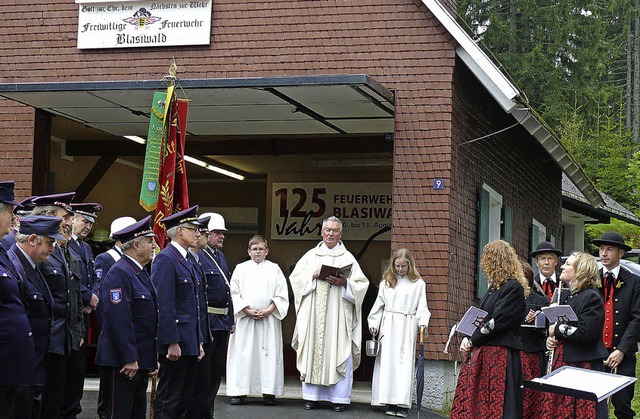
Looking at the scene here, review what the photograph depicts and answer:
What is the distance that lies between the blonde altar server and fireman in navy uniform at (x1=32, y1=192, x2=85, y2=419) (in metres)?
3.64

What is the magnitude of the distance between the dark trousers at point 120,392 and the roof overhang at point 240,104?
4276 millimetres

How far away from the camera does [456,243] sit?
547 inches

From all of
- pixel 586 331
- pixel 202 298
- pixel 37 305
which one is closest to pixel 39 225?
pixel 37 305

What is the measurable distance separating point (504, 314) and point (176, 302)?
3.02 meters

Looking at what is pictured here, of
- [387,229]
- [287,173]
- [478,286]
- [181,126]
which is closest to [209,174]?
[287,173]

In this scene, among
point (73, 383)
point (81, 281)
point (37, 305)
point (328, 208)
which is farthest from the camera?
point (328, 208)

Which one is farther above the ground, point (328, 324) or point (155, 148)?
point (155, 148)

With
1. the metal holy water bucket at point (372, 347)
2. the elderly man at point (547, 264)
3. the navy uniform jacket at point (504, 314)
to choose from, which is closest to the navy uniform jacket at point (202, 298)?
the navy uniform jacket at point (504, 314)

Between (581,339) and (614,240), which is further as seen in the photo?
(614,240)

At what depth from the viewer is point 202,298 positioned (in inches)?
407

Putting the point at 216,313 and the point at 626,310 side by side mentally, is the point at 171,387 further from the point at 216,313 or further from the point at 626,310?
the point at 626,310

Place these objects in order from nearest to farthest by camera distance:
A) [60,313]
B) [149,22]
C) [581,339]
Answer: [60,313] < [581,339] < [149,22]

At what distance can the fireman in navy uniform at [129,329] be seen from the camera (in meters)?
8.93

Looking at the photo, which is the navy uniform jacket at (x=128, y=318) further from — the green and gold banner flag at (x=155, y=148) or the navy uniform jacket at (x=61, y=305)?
the green and gold banner flag at (x=155, y=148)
